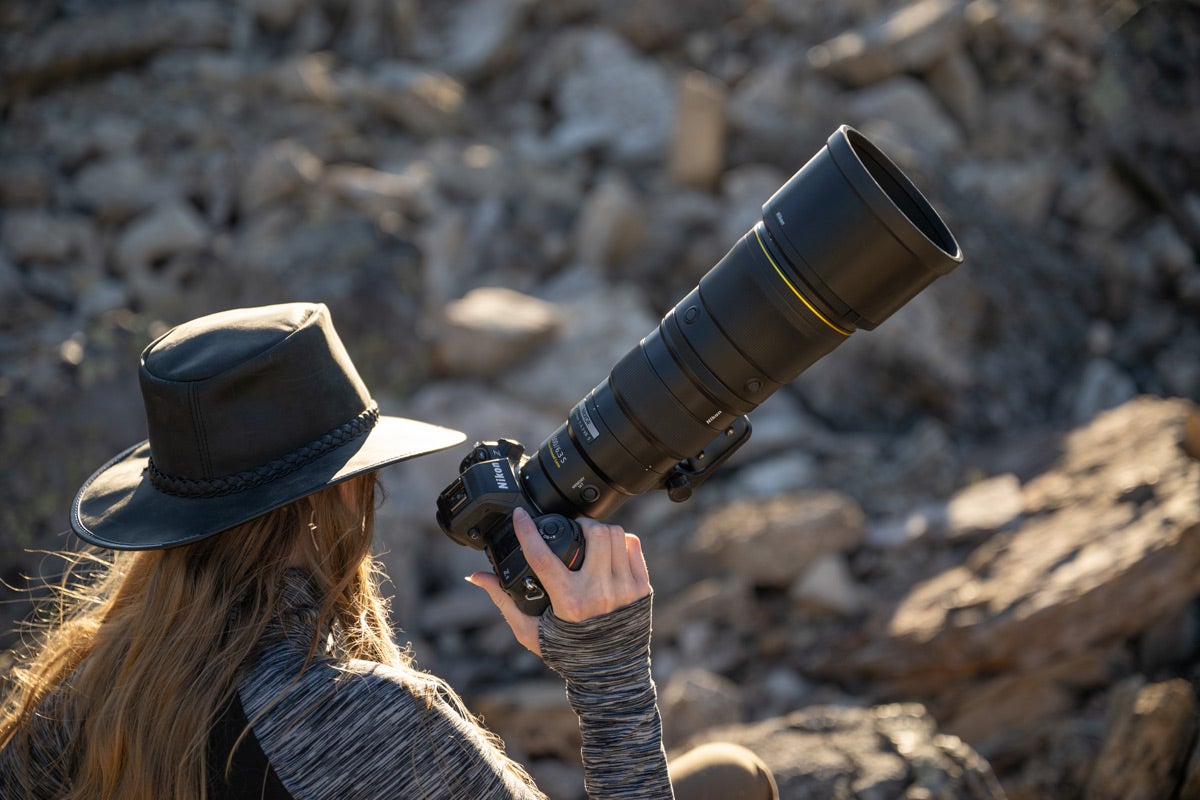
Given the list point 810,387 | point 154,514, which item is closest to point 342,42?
point 810,387

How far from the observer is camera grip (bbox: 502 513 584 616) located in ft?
5.73

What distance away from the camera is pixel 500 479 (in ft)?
6.29

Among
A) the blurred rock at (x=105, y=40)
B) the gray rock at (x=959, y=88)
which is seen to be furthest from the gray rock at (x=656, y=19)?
the blurred rock at (x=105, y=40)

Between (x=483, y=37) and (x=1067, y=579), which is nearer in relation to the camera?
(x=1067, y=579)

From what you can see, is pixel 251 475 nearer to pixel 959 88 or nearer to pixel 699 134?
pixel 699 134

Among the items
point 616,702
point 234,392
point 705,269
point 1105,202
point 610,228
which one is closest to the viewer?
point 234,392

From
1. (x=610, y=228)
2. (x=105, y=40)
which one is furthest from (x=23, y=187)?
(x=610, y=228)

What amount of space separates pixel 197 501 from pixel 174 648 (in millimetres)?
235

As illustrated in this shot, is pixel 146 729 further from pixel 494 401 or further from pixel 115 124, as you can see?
pixel 115 124

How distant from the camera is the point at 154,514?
1.61m

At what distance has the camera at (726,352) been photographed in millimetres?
1659

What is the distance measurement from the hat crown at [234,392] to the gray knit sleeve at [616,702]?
587 mm

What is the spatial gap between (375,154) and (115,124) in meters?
2.18

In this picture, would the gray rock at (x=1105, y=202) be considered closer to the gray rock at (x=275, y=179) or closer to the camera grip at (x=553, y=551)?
the gray rock at (x=275, y=179)
